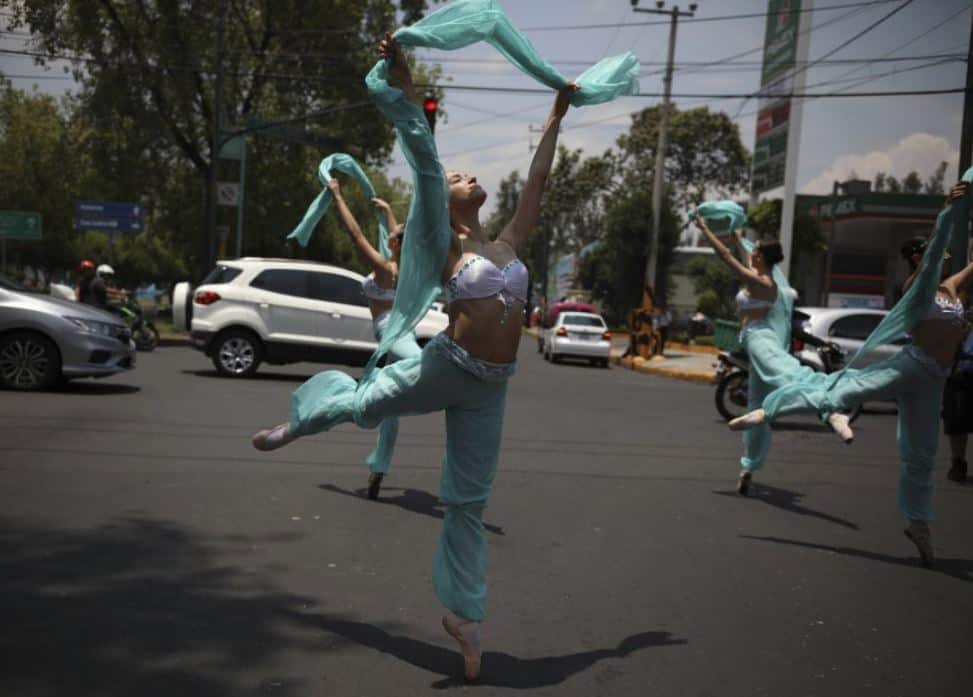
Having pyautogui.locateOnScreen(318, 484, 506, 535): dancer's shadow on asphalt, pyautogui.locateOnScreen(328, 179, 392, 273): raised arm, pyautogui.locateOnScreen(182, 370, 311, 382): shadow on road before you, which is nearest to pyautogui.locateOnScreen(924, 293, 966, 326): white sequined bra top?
pyautogui.locateOnScreen(318, 484, 506, 535): dancer's shadow on asphalt

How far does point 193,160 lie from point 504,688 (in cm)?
2955

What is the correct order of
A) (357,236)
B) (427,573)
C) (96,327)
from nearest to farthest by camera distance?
(427,573), (357,236), (96,327)

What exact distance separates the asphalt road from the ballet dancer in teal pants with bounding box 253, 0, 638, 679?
0.48 metres

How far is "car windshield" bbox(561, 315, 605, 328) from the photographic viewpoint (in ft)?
89.2

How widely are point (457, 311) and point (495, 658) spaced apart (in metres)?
1.47

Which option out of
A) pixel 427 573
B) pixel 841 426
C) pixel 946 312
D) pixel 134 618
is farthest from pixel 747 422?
pixel 134 618

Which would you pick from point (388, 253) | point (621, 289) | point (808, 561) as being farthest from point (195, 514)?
point (621, 289)

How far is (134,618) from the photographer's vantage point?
4.21m

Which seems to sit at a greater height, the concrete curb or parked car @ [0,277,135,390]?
parked car @ [0,277,135,390]

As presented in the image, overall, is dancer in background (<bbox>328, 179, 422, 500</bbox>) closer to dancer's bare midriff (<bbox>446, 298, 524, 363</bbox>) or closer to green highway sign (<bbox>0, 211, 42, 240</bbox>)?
dancer's bare midriff (<bbox>446, 298, 524, 363</bbox>)

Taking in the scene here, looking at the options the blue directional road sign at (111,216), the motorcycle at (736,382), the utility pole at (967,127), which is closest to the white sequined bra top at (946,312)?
the motorcycle at (736,382)

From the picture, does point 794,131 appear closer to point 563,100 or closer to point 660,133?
point 660,133

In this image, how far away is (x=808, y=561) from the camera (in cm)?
607

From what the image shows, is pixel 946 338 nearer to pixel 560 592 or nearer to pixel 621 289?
pixel 560 592
